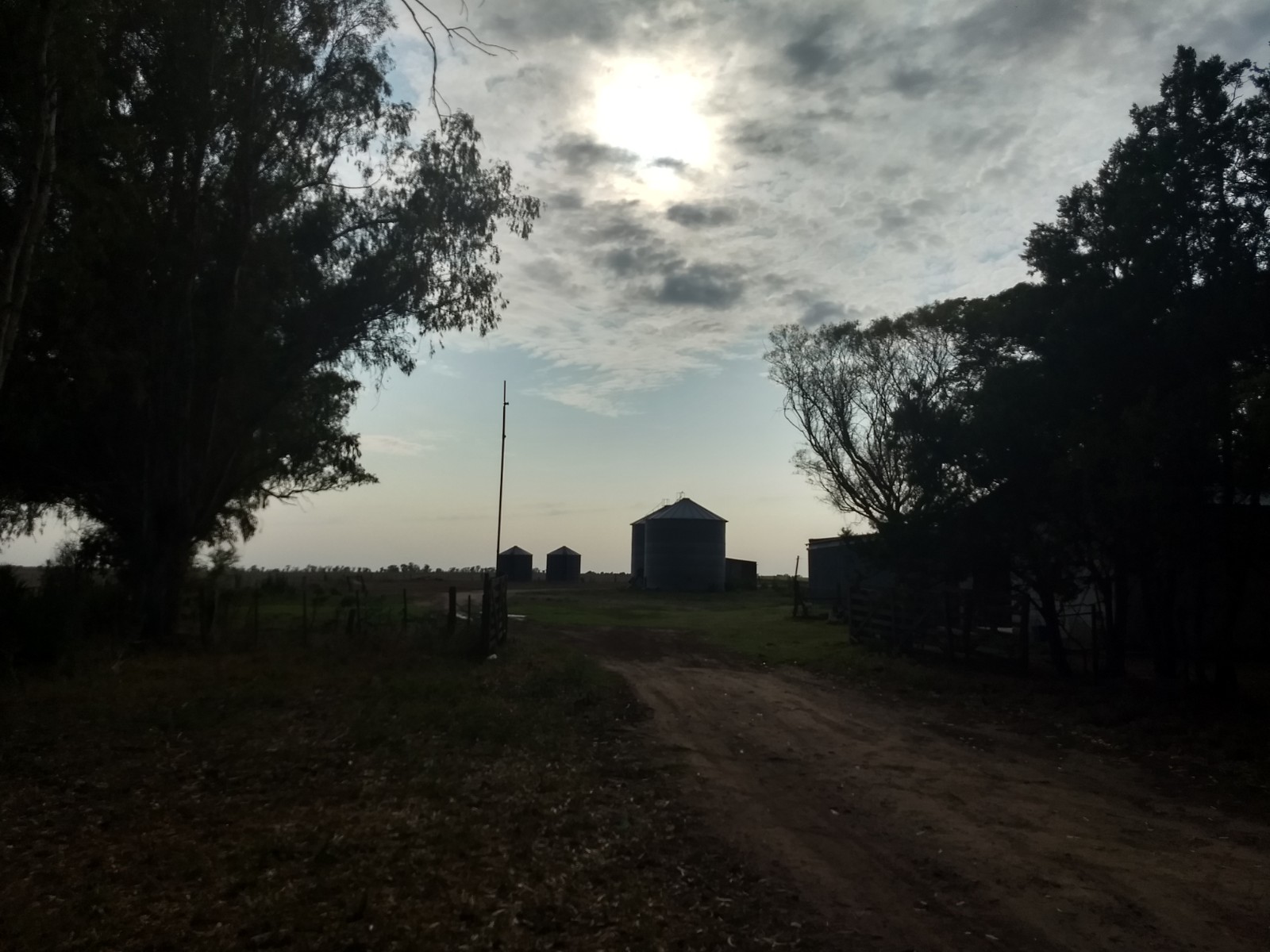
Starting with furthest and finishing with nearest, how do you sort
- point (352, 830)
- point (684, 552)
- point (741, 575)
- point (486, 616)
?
1. point (741, 575)
2. point (684, 552)
3. point (486, 616)
4. point (352, 830)

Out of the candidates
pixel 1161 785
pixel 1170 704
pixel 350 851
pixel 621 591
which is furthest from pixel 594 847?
→ pixel 621 591

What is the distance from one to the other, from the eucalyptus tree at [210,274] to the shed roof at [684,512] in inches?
1424

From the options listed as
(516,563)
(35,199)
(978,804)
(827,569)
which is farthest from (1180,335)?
(516,563)

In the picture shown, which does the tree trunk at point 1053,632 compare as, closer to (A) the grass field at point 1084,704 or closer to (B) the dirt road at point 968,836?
(A) the grass field at point 1084,704

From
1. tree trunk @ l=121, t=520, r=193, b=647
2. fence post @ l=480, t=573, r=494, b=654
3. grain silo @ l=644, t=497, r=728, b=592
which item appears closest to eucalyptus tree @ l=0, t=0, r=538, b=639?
tree trunk @ l=121, t=520, r=193, b=647

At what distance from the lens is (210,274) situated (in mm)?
21906

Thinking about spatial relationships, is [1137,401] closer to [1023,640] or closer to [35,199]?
[1023,640]

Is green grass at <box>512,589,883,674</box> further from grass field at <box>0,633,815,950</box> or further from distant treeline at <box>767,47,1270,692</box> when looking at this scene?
grass field at <box>0,633,815,950</box>

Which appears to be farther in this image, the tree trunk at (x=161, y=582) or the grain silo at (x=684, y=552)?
the grain silo at (x=684, y=552)

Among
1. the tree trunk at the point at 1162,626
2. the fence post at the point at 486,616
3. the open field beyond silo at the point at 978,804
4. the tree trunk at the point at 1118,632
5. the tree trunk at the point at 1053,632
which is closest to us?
the open field beyond silo at the point at 978,804

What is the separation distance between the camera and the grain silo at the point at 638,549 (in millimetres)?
62750

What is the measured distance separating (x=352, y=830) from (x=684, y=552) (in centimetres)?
5142

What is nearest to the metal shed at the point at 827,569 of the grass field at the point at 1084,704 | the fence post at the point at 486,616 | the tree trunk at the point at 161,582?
the grass field at the point at 1084,704

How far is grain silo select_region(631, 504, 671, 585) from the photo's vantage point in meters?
62.8
